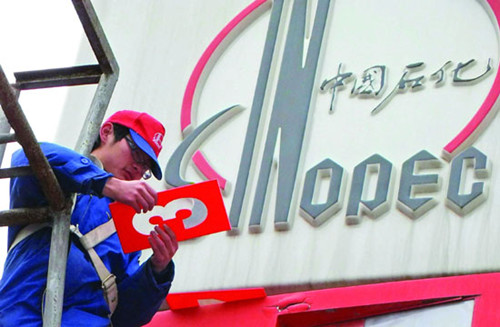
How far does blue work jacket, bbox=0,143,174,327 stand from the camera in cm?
466

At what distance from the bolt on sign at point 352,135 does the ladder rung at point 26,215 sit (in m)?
2.13

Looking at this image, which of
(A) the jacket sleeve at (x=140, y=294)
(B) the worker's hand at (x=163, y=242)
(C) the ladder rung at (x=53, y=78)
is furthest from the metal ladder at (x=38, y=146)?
(A) the jacket sleeve at (x=140, y=294)

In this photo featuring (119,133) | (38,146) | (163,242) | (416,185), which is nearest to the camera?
(38,146)

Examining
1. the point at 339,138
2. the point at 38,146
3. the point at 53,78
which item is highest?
the point at 339,138

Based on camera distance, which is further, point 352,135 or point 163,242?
point 352,135

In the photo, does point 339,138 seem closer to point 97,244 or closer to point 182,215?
point 182,215

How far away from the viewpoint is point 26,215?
4.64 metres

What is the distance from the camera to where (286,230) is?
6.70 meters

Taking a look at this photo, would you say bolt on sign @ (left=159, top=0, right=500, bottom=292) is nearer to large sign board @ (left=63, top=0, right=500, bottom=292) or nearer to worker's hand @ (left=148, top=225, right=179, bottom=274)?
large sign board @ (left=63, top=0, right=500, bottom=292)

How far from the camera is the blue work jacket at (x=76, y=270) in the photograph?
183 inches

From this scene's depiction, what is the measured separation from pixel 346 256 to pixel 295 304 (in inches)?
15.2

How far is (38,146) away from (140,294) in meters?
1.17

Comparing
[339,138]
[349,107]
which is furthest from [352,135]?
[349,107]

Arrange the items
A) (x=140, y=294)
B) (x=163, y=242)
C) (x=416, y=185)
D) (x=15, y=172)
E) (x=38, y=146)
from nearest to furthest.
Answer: (x=38, y=146) → (x=15, y=172) → (x=163, y=242) → (x=140, y=294) → (x=416, y=185)
